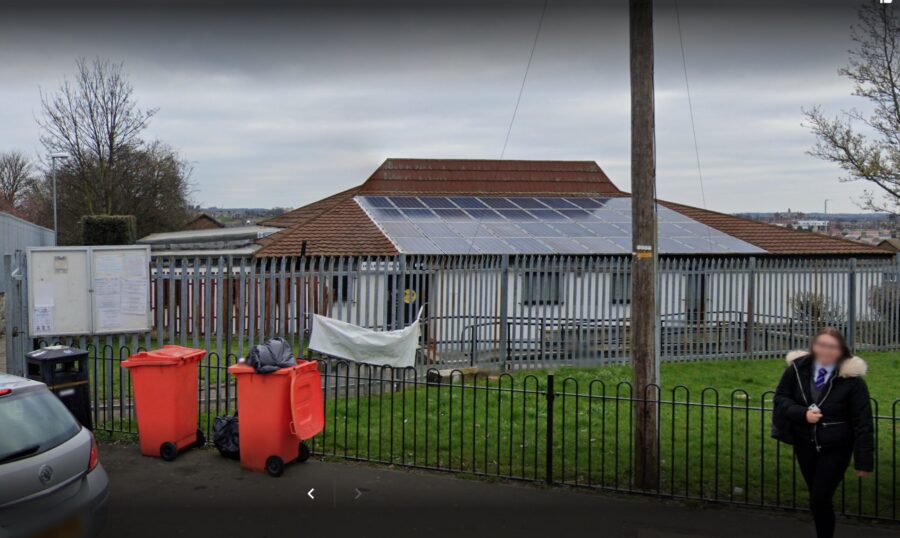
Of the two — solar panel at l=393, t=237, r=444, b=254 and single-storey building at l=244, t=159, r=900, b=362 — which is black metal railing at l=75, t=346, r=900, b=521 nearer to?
single-storey building at l=244, t=159, r=900, b=362

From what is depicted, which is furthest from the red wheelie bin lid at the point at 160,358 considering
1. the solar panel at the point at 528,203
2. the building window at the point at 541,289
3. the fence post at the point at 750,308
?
the solar panel at the point at 528,203

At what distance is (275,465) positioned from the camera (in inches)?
280

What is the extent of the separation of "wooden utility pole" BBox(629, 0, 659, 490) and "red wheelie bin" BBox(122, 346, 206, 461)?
438cm

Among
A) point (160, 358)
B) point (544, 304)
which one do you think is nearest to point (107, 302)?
point (160, 358)

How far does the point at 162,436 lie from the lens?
7.59 metres

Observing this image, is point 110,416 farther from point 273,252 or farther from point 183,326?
point 273,252

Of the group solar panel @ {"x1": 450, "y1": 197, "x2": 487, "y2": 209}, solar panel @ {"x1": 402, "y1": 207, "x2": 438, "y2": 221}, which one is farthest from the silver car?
solar panel @ {"x1": 450, "y1": 197, "x2": 487, "y2": 209}

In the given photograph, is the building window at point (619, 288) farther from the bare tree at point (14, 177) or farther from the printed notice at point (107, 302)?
the bare tree at point (14, 177)

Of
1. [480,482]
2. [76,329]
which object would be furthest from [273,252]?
[480,482]

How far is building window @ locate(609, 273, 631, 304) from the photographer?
14164 mm

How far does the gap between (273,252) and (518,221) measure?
23.2 feet

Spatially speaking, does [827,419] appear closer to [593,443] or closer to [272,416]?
[593,443]

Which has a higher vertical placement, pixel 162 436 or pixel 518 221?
pixel 518 221

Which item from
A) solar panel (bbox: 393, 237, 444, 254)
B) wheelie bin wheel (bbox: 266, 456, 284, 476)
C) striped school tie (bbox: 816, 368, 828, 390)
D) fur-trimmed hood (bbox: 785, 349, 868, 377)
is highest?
solar panel (bbox: 393, 237, 444, 254)
